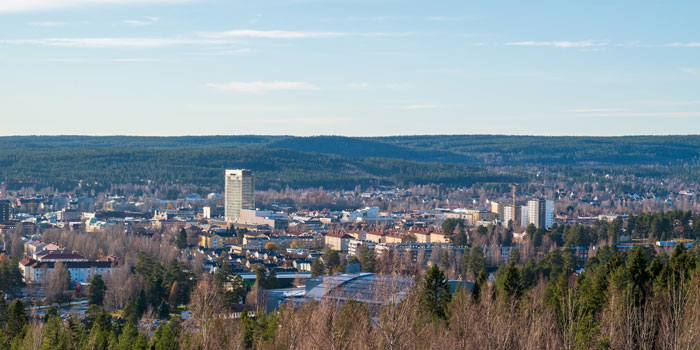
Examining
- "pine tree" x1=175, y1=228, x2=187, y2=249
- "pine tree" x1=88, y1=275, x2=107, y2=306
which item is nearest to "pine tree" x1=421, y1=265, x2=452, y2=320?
"pine tree" x1=88, y1=275, x2=107, y2=306

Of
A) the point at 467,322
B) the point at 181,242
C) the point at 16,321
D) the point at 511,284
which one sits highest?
the point at 467,322

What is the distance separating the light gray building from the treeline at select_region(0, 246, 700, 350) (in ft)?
218

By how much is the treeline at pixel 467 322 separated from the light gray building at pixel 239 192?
66.3 meters

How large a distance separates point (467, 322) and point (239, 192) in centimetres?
8012

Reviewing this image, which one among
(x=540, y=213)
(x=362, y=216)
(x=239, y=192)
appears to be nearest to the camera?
(x=540, y=213)

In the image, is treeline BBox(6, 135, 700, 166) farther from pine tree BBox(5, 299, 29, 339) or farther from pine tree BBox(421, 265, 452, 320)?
pine tree BBox(421, 265, 452, 320)

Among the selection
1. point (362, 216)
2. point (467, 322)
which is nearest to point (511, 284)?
point (467, 322)

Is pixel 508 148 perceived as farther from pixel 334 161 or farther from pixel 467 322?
pixel 467 322

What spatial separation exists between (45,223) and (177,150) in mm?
77089

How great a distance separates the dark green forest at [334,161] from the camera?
141625mm

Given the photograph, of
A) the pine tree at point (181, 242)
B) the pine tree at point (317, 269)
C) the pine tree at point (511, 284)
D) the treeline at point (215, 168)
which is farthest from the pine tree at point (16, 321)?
the treeline at point (215, 168)

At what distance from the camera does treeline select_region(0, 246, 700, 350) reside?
71.7ft

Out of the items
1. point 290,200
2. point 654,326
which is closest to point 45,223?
point 290,200

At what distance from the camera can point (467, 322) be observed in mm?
22781
